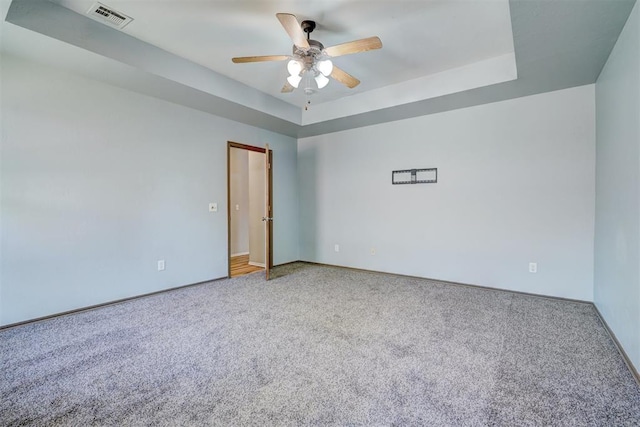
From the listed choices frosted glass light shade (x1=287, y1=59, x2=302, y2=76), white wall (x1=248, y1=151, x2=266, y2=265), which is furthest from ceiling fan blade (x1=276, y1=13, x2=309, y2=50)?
white wall (x1=248, y1=151, x2=266, y2=265)

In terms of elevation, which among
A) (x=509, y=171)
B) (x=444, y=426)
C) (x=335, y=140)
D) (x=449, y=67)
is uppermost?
(x=449, y=67)

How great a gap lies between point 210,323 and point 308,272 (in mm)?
2256

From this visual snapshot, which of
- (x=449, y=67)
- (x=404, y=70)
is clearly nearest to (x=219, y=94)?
(x=404, y=70)

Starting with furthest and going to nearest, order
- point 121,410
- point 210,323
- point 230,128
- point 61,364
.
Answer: point 230,128 < point 210,323 < point 61,364 < point 121,410

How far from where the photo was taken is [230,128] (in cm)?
445

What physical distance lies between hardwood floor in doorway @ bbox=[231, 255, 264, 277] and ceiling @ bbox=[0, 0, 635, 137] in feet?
8.57

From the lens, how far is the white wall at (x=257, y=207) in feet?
18.2

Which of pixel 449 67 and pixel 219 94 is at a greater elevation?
pixel 449 67

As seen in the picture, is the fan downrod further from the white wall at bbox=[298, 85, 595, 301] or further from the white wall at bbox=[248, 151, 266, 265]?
the white wall at bbox=[248, 151, 266, 265]

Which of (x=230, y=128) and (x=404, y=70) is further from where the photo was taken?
(x=230, y=128)

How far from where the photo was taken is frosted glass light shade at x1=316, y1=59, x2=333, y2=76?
2.50 meters

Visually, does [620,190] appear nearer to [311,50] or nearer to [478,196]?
[478,196]

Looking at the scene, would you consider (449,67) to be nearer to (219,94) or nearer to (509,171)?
(509,171)

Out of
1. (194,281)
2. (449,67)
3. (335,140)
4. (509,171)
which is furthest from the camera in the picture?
(335,140)
